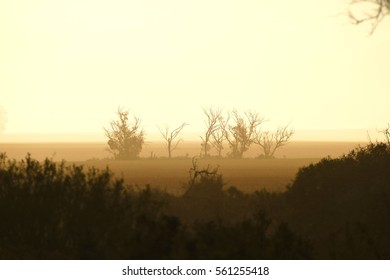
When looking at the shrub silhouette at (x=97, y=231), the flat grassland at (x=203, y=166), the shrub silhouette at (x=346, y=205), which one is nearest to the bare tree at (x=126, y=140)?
the flat grassland at (x=203, y=166)

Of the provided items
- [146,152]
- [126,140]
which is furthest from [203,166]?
[146,152]

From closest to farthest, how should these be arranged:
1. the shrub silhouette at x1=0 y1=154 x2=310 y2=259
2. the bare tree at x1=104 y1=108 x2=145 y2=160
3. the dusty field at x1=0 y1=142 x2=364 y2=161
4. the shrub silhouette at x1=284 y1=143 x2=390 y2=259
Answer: the shrub silhouette at x1=0 y1=154 x2=310 y2=259
the shrub silhouette at x1=284 y1=143 x2=390 y2=259
the bare tree at x1=104 y1=108 x2=145 y2=160
the dusty field at x1=0 y1=142 x2=364 y2=161

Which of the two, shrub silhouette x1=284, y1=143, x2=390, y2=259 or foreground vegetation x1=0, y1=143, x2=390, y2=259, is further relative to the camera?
shrub silhouette x1=284, y1=143, x2=390, y2=259

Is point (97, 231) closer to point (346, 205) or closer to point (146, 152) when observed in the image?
point (346, 205)

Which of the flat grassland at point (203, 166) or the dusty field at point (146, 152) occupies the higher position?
the dusty field at point (146, 152)

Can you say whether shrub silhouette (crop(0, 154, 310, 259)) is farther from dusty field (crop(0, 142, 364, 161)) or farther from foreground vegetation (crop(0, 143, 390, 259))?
dusty field (crop(0, 142, 364, 161))

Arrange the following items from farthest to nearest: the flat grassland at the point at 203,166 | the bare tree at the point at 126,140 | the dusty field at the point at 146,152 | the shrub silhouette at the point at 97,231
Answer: the dusty field at the point at 146,152 < the bare tree at the point at 126,140 < the flat grassland at the point at 203,166 < the shrub silhouette at the point at 97,231

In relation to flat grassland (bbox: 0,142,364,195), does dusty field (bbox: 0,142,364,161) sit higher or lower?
higher

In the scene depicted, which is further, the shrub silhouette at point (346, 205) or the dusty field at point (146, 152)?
the dusty field at point (146, 152)

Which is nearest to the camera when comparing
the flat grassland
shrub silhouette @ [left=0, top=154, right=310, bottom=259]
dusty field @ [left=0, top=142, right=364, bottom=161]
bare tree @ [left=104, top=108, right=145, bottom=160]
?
shrub silhouette @ [left=0, top=154, right=310, bottom=259]

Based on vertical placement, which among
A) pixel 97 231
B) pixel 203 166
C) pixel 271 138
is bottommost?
pixel 97 231

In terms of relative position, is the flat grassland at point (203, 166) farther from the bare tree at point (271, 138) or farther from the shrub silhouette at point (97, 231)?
the bare tree at point (271, 138)

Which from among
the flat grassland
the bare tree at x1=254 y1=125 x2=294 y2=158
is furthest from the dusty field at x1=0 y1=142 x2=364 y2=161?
the flat grassland
